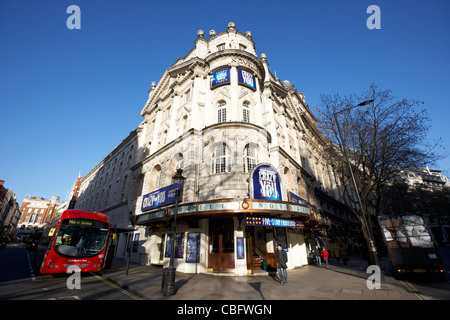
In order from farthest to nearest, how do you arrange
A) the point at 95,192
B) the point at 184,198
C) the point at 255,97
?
the point at 95,192
the point at 255,97
the point at 184,198

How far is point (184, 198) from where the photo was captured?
1428 cm

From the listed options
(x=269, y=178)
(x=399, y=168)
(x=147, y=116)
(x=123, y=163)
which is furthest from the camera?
(x=123, y=163)

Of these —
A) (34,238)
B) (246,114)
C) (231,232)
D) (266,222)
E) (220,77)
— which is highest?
(220,77)

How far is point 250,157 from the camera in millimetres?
14766

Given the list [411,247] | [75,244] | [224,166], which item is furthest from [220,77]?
[411,247]

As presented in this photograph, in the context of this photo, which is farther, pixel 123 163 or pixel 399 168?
pixel 123 163

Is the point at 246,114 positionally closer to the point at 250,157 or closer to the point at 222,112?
the point at 222,112

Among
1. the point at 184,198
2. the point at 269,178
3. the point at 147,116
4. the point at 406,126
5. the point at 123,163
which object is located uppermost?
the point at 147,116

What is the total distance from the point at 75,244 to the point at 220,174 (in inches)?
366

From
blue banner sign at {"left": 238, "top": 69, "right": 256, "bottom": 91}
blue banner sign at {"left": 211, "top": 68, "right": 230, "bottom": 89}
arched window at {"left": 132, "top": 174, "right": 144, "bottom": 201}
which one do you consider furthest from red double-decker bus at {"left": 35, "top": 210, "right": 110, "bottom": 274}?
blue banner sign at {"left": 238, "top": 69, "right": 256, "bottom": 91}
